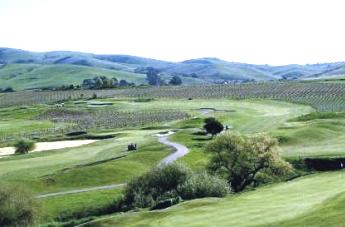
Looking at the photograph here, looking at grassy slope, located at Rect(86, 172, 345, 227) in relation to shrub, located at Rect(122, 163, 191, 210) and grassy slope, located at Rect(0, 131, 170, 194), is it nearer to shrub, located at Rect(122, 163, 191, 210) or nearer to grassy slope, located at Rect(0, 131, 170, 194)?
shrub, located at Rect(122, 163, 191, 210)

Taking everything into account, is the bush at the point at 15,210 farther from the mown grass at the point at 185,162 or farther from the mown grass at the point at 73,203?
the mown grass at the point at 185,162

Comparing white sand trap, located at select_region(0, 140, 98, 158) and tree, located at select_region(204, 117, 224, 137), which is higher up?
tree, located at select_region(204, 117, 224, 137)

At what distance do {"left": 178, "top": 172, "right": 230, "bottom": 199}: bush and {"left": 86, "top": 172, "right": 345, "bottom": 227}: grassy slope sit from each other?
230 inches

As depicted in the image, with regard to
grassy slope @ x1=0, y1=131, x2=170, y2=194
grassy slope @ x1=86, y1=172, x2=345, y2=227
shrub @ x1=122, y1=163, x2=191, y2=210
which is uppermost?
grassy slope @ x1=86, y1=172, x2=345, y2=227

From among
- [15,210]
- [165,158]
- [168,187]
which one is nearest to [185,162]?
[165,158]

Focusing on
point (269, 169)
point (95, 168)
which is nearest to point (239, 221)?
point (269, 169)

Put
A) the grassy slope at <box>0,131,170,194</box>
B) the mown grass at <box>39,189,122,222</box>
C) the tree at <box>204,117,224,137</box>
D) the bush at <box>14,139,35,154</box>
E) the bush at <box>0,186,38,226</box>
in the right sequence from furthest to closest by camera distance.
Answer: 1. the tree at <box>204,117,224,137</box>
2. the bush at <box>14,139,35,154</box>
3. the grassy slope at <box>0,131,170,194</box>
4. the mown grass at <box>39,189,122,222</box>
5. the bush at <box>0,186,38,226</box>

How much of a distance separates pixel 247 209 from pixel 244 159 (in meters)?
37.1

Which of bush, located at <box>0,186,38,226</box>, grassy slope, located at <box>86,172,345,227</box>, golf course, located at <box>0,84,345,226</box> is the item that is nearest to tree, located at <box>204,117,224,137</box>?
golf course, located at <box>0,84,345,226</box>

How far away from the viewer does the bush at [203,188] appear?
251ft

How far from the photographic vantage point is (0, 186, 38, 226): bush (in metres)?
77.0

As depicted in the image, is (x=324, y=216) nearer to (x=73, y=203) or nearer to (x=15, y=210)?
(x=15, y=210)

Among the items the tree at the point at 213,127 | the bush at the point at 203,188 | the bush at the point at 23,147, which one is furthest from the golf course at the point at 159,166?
the tree at the point at 213,127

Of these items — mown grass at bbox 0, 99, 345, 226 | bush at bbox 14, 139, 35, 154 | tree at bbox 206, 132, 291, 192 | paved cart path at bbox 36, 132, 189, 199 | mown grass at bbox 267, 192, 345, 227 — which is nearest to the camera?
mown grass at bbox 267, 192, 345, 227
